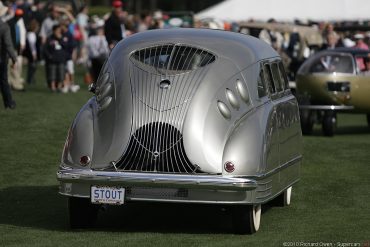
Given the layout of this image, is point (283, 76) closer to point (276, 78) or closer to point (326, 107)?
point (276, 78)

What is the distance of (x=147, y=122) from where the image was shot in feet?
36.7

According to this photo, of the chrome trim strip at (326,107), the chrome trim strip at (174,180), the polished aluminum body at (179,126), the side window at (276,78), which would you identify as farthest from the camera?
the chrome trim strip at (326,107)

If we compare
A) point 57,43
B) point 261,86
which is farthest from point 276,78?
point 57,43

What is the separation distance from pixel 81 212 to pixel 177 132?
1.26 m

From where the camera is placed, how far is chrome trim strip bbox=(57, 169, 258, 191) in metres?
10.8

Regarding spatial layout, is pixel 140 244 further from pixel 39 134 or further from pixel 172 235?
pixel 39 134

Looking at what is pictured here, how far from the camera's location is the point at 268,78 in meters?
12.6

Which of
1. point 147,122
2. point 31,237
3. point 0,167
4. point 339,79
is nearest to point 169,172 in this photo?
point 147,122

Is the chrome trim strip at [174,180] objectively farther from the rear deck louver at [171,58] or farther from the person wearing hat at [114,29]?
the person wearing hat at [114,29]

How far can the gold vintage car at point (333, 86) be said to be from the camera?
24016 mm

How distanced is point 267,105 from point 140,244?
2.18m

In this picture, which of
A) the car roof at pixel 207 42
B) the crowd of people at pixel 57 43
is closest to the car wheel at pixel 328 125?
the crowd of people at pixel 57 43

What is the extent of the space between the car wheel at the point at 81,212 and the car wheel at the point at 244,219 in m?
1.39

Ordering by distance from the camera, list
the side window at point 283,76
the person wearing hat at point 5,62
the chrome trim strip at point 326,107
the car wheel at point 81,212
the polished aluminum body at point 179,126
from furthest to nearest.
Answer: the chrome trim strip at point 326,107 < the person wearing hat at point 5,62 < the side window at point 283,76 < the car wheel at point 81,212 < the polished aluminum body at point 179,126
